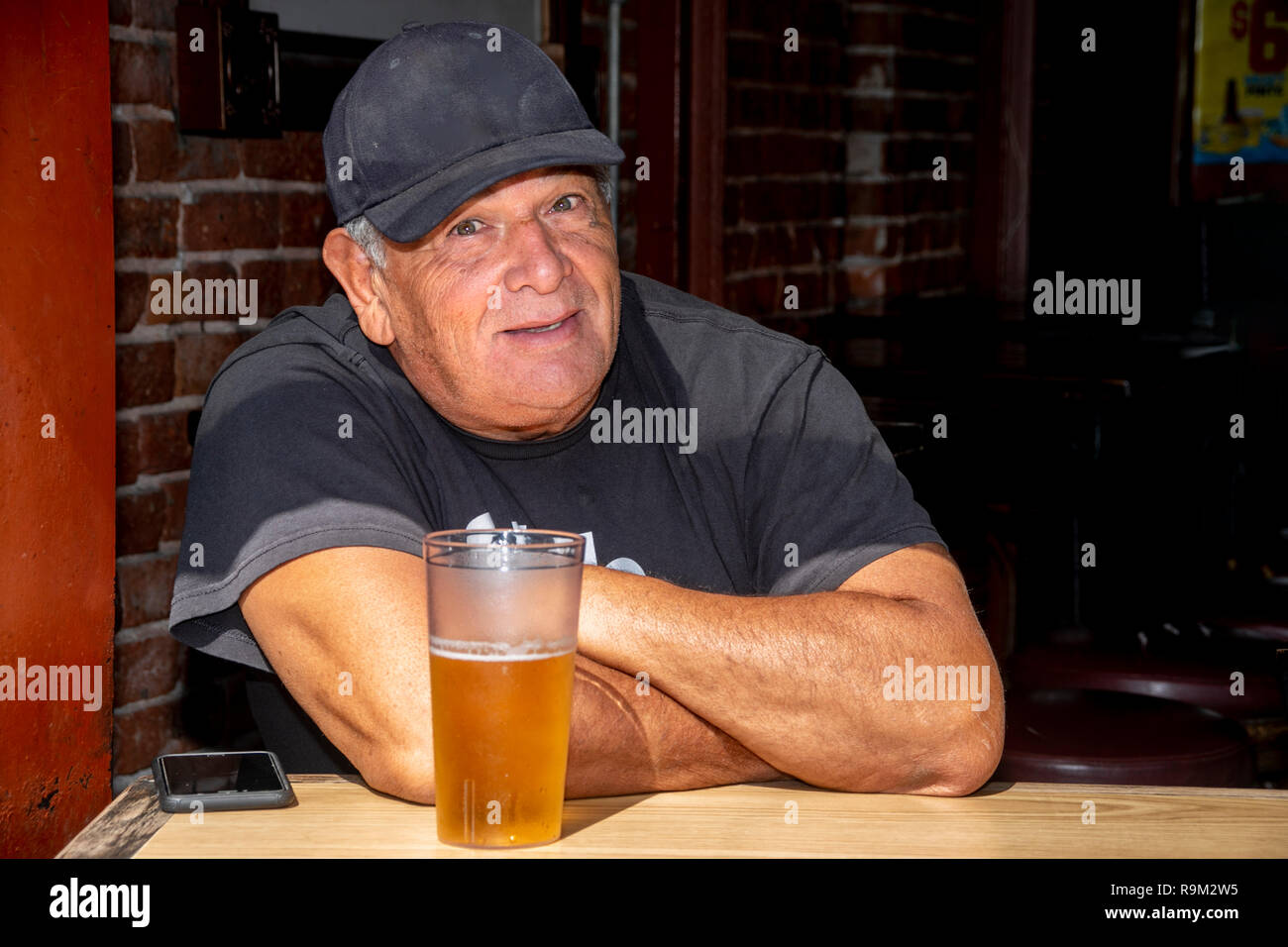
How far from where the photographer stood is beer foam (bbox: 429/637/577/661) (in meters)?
0.80

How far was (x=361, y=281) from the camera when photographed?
1453 millimetres

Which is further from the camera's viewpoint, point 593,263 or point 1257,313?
point 1257,313

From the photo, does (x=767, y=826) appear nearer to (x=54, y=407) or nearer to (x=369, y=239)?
(x=369, y=239)

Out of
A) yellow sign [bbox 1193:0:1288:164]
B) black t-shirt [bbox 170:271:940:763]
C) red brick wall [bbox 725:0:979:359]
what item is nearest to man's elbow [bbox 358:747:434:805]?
black t-shirt [bbox 170:271:940:763]

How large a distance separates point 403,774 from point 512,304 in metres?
0.52

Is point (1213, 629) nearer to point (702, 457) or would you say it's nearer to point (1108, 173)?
point (702, 457)

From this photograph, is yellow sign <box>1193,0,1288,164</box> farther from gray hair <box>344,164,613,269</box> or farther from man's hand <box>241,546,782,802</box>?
man's hand <box>241,546,782,802</box>

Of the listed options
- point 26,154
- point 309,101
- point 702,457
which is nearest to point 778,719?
point 702,457

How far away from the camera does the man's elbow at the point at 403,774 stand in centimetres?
96

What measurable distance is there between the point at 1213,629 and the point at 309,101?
1.51 m

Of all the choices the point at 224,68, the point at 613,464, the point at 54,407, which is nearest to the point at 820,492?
the point at 613,464

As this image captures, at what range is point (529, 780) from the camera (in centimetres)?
82

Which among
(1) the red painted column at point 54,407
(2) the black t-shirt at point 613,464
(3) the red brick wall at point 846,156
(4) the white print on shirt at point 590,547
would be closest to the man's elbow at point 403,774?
(2) the black t-shirt at point 613,464

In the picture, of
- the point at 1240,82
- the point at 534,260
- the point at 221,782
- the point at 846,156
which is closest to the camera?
the point at 221,782
